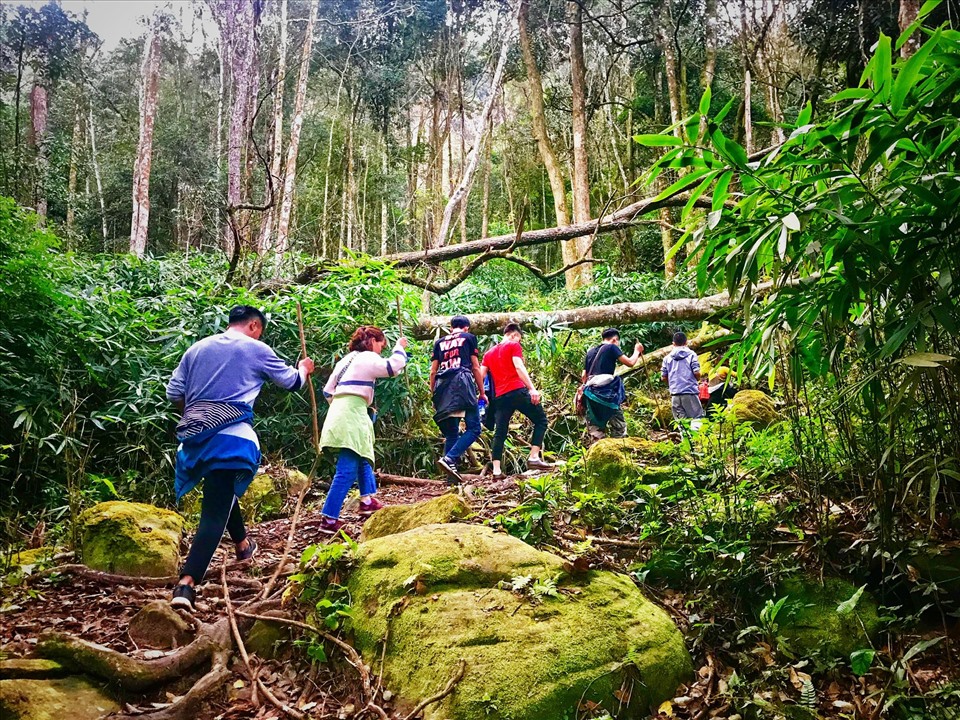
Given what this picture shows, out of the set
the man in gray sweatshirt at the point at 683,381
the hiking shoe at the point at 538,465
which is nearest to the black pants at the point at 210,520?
the hiking shoe at the point at 538,465

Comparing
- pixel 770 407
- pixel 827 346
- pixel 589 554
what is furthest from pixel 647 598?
pixel 770 407

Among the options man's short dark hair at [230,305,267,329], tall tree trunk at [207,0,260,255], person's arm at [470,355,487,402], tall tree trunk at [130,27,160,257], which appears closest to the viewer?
man's short dark hair at [230,305,267,329]

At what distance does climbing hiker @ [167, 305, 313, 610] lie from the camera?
3735 millimetres

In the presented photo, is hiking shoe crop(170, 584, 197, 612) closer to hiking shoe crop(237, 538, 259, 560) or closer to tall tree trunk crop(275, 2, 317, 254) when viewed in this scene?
hiking shoe crop(237, 538, 259, 560)

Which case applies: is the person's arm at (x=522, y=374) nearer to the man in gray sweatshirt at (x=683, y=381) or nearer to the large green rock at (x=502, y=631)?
the man in gray sweatshirt at (x=683, y=381)

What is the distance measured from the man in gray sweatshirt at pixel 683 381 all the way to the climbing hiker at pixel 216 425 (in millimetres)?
5590

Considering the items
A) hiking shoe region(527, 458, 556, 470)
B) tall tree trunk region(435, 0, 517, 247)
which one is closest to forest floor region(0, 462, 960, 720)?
hiking shoe region(527, 458, 556, 470)

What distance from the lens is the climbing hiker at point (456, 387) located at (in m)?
6.34

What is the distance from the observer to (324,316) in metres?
7.70

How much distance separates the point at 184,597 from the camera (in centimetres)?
348

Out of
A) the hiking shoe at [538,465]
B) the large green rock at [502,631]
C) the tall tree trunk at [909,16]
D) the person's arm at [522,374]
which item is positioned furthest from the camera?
the hiking shoe at [538,465]

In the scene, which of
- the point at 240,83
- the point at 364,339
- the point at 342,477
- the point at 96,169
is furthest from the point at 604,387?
the point at 96,169

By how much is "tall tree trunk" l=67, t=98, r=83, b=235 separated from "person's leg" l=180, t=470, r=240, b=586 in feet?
59.8

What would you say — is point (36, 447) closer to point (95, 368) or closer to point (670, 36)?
point (95, 368)
